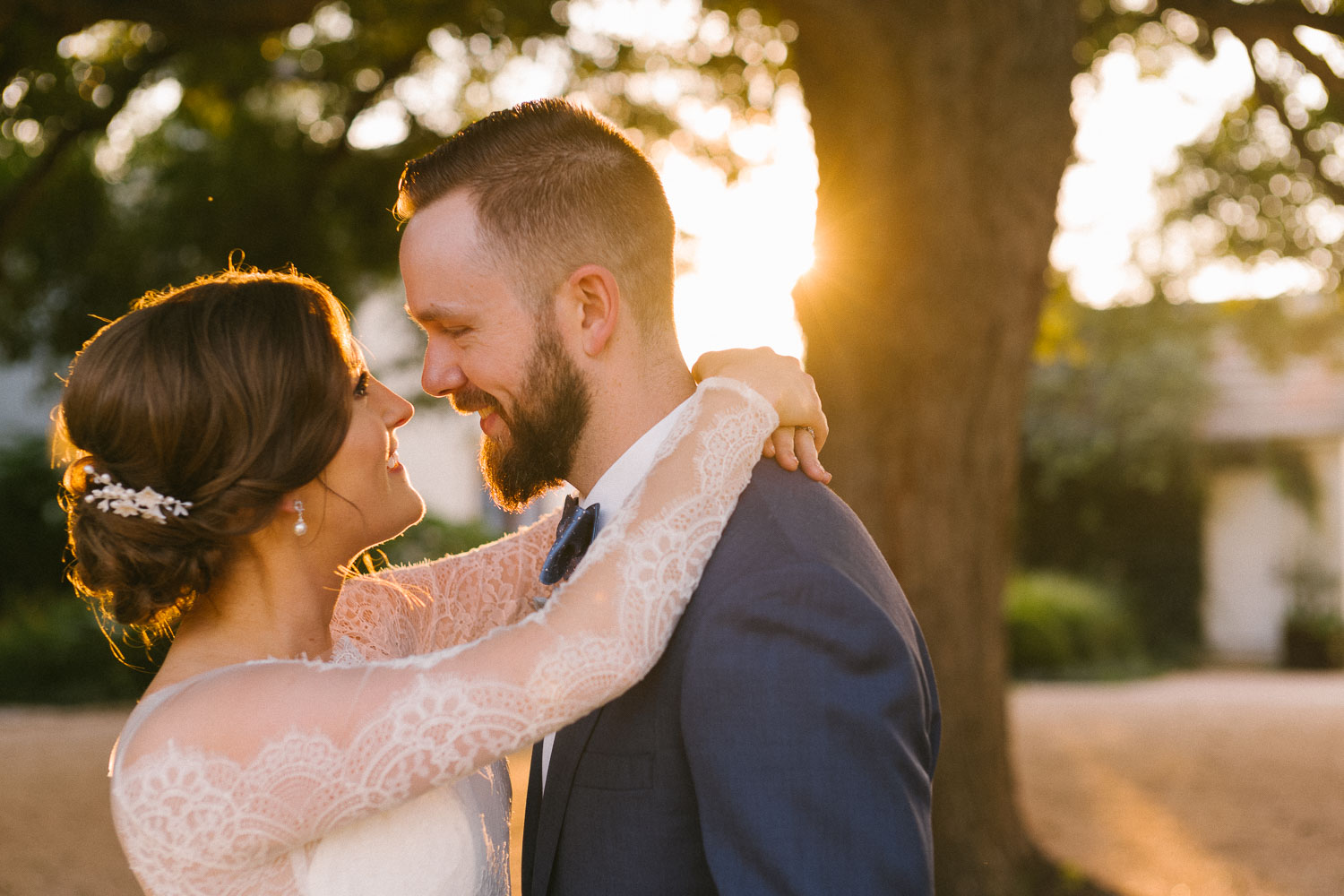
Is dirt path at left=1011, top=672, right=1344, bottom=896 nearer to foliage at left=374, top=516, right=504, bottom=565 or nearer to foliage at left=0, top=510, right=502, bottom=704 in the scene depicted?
foliage at left=374, top=516, right=504, bottom=565

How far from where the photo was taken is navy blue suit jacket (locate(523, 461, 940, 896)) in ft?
5.08

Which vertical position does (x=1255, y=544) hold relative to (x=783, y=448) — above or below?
below

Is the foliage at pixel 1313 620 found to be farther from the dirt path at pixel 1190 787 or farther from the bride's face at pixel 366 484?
the bride's face at pixel 366 484

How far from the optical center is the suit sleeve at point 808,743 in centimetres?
154

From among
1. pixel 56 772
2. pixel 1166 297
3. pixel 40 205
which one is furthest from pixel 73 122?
pixel 1166 297

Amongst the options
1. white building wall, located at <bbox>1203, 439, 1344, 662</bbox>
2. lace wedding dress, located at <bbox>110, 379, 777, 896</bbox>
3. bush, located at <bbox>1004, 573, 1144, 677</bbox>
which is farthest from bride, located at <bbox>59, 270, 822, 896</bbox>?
white building wall, located at <bbox>1203, 439, 1344, 662</bbox>

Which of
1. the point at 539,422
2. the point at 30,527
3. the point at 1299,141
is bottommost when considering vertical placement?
the point at 30,527

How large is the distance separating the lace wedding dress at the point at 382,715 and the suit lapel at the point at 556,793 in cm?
13

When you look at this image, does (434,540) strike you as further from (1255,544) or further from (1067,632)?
(1255,544)

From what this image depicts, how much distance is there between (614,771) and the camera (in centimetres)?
179

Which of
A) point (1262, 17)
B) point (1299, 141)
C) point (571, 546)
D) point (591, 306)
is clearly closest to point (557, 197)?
point (591, 306)

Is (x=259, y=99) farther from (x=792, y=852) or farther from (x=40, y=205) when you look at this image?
(x=792, y=852)

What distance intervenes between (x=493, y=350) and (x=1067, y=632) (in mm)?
17442

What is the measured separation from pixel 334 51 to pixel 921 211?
689cm
